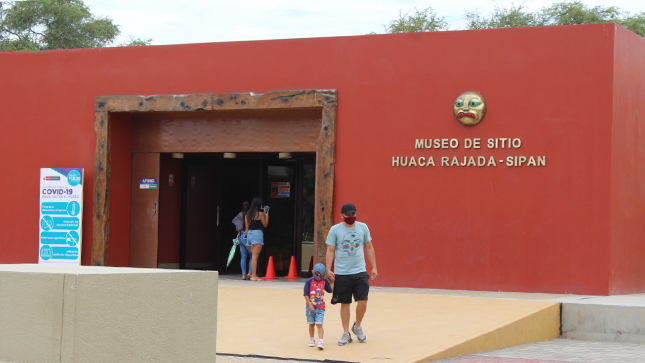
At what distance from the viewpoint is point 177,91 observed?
15695 mm

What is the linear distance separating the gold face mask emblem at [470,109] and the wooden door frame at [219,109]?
2.10m

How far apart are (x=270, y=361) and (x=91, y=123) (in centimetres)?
897

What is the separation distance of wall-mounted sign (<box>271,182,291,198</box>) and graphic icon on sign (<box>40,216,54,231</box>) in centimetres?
417

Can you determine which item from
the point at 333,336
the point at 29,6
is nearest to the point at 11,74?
the point at 333,336

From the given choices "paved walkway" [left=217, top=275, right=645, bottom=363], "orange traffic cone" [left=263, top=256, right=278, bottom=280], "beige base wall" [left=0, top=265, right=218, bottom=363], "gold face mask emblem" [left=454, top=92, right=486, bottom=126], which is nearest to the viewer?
"beige base wall" [left=0, top=265, right=218, bottom=363]

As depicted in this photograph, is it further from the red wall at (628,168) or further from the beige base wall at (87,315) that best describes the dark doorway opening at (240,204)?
the beige base wall at (87,315)

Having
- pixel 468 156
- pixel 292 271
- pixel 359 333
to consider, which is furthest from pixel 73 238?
pixel 359 333

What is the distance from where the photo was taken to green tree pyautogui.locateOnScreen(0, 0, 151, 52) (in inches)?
1766

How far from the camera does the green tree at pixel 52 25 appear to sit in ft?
147

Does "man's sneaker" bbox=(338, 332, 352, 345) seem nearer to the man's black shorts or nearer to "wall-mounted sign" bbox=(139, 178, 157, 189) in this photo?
the man's black shorts

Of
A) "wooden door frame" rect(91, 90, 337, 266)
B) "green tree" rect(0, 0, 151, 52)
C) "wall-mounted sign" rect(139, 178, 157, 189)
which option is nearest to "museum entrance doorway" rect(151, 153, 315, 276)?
"wall-mounted sign" rect(139, 178, 157, 189)

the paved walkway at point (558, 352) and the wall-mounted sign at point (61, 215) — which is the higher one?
the wall-mounted sign at point (61, 215)

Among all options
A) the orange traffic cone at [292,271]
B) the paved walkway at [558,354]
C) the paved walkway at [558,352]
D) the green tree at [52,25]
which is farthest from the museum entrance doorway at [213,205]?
the green tree at [52,25]

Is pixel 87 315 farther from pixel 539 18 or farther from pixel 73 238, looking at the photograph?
pixel 539 18
